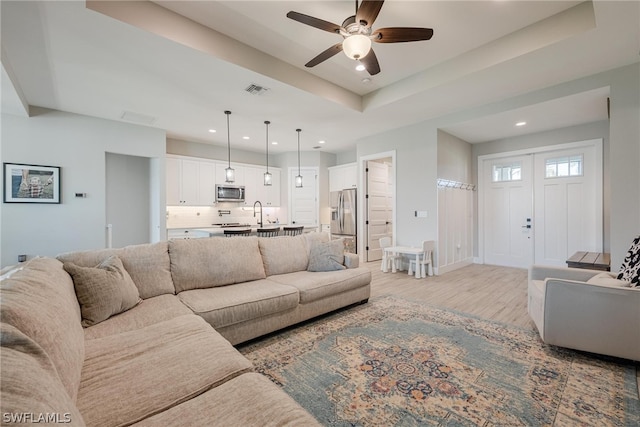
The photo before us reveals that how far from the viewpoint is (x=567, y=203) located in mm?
4922

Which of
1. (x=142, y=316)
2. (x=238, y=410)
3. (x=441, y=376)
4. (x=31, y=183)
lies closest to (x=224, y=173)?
(x=31, y=183)

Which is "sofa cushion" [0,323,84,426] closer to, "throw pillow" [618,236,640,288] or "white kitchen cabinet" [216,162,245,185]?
"throw pillow" [618,236,640,288]

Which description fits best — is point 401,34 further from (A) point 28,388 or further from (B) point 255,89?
(A) point 28,388

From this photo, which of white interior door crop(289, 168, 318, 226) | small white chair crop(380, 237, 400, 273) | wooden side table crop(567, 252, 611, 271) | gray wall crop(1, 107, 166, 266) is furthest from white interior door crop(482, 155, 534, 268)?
gray wall crop(1, 107, 166, 266)

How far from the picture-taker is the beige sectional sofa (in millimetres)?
841

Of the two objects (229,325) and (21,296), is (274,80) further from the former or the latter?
(21,296)

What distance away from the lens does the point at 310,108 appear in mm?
4355

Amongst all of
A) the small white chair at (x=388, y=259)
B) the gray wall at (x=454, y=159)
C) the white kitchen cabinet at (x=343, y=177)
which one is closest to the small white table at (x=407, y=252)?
the small white chair at (x=388, y=259)

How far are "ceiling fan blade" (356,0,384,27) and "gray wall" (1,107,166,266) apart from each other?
189 inches

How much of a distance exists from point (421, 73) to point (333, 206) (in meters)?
4.02

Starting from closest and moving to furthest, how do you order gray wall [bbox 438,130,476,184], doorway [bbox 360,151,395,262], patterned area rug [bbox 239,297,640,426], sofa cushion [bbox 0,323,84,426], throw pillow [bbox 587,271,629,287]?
sofa cushion [bbox 0,323,84,426] < patterned area rug [bbox 239,297,640,426] < throw pillow [bbox 587,271,629,287] < gray wall [bbox 438,130,476,184] < doorway [bbox 360,151,395,262]

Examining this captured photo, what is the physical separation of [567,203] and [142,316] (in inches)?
257

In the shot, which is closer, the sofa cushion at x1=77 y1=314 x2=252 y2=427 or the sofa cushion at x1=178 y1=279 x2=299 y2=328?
the sofa cushion at x1=77 y1=314 x2=252 y2=427

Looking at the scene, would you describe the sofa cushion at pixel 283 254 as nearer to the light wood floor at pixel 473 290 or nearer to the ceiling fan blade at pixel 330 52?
the light wood floor at pixel 473 290
